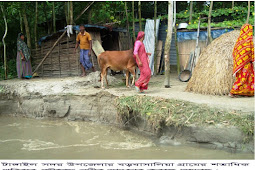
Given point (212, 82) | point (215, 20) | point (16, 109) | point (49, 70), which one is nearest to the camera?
point (212, 82)

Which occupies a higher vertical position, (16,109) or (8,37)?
(8,37)

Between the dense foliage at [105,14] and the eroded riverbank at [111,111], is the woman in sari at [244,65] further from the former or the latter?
the dense foliage at [105,14]

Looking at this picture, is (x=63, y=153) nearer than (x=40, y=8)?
Yes

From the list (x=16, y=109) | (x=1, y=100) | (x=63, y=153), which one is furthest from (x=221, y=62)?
(x=1, y=100)

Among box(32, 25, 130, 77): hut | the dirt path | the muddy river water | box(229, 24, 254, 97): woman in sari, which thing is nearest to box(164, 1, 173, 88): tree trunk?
the dirt path

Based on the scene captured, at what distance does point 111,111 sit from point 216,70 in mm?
2645

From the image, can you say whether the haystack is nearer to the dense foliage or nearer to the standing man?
the dense foliage

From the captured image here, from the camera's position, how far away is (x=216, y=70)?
6090 mm

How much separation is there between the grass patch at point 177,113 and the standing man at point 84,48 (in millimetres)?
3346

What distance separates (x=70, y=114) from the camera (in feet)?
23.4

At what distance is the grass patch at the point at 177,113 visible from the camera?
4.38 m

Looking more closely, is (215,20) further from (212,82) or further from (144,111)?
(144,111)

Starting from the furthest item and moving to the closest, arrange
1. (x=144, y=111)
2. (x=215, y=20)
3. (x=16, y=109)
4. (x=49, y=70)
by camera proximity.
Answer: (x=215, y=20)
(x=49, y=70)
(x=16, y=109)
(x=144, y=111)

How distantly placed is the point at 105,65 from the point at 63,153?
3190mm
